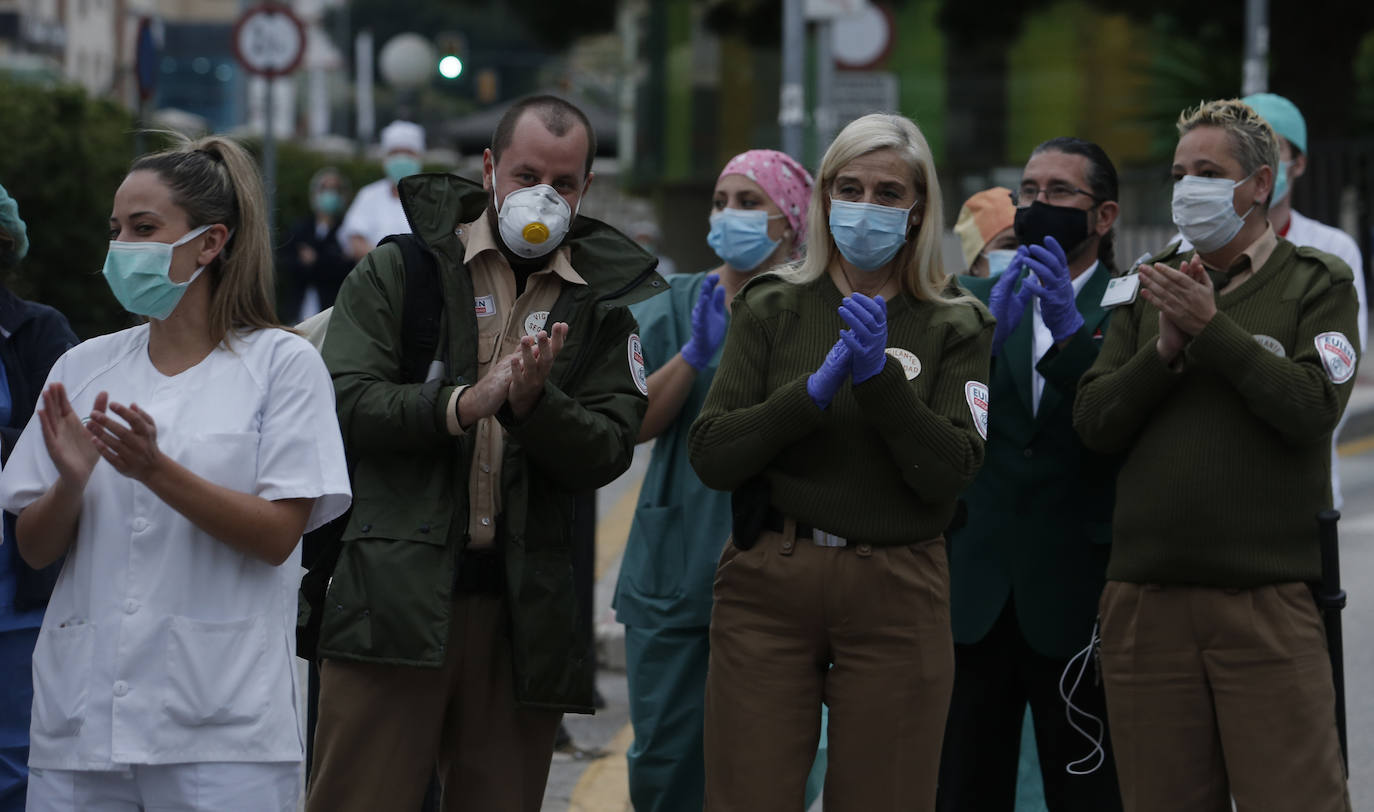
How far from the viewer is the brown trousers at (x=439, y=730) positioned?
4.00 metres

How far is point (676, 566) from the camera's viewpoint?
16.4 ft

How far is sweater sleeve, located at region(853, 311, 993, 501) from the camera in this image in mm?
3982

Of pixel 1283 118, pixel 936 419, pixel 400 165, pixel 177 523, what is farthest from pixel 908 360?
pixel 400 165

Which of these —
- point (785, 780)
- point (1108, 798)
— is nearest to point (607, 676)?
point (1108, 798)

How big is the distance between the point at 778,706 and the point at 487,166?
54.4 inches

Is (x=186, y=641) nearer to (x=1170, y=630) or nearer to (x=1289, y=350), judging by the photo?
(x=1170, y=630)

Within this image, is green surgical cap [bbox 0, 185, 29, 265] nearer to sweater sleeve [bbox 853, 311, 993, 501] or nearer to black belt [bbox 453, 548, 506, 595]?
black belt [bbox 453, 548, 506, 595]

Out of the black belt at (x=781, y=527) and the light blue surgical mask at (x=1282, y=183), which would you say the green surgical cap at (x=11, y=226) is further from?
the light blue surgical mask at (x=1282, y=183)

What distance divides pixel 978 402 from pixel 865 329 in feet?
1.39

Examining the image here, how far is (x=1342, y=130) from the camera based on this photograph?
63.3 ft

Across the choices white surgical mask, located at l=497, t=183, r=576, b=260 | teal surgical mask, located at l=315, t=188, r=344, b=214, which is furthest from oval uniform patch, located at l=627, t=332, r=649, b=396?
teal surgical mask, located at l=315, t=188, r=344, b=214

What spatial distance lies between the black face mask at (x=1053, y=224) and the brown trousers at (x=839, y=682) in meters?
1.12

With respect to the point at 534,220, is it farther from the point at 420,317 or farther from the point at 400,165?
the point at 400,165

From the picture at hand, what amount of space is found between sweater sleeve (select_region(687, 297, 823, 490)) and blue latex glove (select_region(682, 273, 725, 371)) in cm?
65
